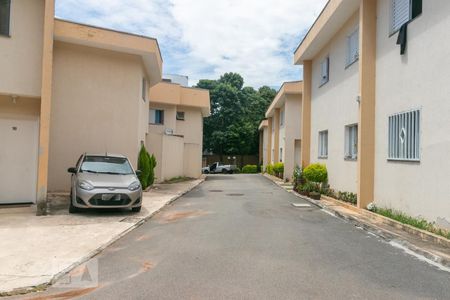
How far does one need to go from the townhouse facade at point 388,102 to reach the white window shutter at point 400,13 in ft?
0.08

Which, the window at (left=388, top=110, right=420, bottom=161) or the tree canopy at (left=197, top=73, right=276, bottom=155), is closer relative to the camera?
the window at (left=388, top=110, right=420, bottom=161)

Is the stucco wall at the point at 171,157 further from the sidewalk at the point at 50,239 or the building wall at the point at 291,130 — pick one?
the sidewalk at the point at 50,239

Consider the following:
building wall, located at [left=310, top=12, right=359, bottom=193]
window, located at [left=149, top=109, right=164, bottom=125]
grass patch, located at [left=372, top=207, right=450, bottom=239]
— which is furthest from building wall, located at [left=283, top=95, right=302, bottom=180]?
grass patch, located at [left=372, top=207, right=450, bottom=239]

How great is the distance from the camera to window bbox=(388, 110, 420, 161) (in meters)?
9.39

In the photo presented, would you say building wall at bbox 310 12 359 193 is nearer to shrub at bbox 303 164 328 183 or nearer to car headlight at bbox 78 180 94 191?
shrub at bbox 303 164 328 183

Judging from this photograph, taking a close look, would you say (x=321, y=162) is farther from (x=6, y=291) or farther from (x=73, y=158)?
(x=6, y=291)

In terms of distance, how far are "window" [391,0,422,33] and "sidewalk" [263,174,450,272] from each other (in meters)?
5.08

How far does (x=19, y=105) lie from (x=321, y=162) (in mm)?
12204

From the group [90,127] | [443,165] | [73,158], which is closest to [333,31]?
[443,165]

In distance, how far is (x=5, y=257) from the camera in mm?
6383

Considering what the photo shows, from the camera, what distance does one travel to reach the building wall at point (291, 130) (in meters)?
26.7

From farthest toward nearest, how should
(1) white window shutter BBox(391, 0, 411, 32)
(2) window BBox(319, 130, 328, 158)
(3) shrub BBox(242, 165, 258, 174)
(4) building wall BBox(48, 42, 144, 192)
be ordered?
(3) shrub BBox(242, 165, 258, 174) < (2) window BBox(319, 130, 328, 158) < (4) building wall BBox(48, 42, 144, 192) < (1) white window shutter BBox(391, 0, 411, 32)

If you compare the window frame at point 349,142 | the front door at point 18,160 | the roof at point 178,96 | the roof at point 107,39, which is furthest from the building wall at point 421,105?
the roof at point 178,96

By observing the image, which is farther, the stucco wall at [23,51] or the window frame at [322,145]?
the window frame at [322,145]
